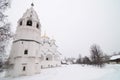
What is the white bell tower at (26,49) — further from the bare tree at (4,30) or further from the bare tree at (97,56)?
the bare tree at (97,56)

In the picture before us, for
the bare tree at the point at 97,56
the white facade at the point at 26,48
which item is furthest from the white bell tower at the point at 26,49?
the bare tree at the point at 97,56

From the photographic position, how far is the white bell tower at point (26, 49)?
16781mm

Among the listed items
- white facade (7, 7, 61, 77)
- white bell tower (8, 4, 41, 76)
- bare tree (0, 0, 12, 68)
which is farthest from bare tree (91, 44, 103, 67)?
bare tree (0, 0, 12, 68)

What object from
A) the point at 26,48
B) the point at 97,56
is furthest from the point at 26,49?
the point at 97,56

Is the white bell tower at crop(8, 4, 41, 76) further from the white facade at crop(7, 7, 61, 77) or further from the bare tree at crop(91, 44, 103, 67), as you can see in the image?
the bare tree at crop(91, 44, 103, 67)

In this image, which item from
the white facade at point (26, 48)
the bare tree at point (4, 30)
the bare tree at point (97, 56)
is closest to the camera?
the bare tree at point (4, 30)

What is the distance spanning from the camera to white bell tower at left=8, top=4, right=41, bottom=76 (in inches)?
661

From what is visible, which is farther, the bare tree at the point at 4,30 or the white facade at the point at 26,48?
the white facade at the point at 26,48

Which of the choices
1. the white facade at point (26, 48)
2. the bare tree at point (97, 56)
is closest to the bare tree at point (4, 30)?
the white facade at point (26, 48)

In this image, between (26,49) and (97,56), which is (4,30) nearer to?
(26,49)

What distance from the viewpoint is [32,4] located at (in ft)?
76.0

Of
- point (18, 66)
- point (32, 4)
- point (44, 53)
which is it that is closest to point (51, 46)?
point (44, 53)

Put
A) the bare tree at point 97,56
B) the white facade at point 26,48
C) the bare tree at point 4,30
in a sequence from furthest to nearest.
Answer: the bare tree at point 97,56 < the white facade at point 26,48 < the bare tree at point 4,30

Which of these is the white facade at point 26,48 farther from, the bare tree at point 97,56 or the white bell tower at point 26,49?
the bare tree at point 97,56
